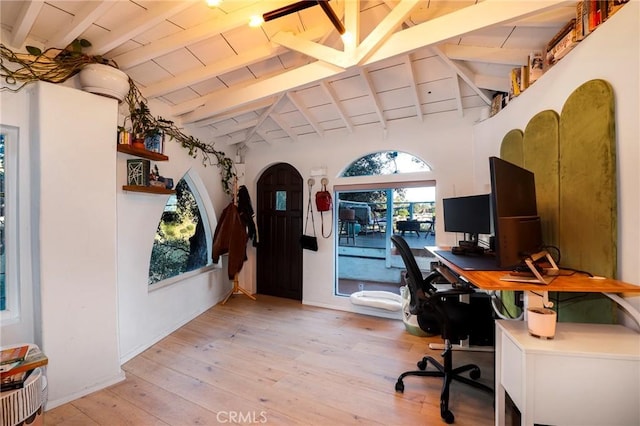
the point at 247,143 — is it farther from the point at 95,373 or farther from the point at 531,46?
the point at 531,46

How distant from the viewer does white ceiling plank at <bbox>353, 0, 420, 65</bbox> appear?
5.96 ft

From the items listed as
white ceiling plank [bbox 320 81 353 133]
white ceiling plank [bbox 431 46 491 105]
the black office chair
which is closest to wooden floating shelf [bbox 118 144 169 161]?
white ceiling plank [bbox 320 81 353 133]

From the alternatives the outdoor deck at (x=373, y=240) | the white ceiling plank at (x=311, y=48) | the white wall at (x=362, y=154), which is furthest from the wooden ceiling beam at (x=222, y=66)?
the outdoor deck at (x=373, y=240)

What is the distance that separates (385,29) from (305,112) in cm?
163

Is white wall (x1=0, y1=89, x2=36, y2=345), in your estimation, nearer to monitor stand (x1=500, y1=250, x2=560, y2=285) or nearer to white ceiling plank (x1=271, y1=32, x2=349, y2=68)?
white ceiling plank (x1=271, y1=32, x2=349, y2=68)

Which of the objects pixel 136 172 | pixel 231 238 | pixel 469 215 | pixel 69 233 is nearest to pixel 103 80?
pixel 136 172

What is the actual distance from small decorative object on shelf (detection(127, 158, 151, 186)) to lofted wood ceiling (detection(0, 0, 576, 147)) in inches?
29.3

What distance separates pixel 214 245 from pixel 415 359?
9.51ft

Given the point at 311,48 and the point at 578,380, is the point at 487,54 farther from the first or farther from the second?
the point at 578,380

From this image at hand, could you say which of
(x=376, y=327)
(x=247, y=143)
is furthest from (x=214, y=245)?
(x=376, y=327)

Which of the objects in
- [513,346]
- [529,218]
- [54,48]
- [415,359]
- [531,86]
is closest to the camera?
[513,346]

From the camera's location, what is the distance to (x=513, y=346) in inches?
52.5

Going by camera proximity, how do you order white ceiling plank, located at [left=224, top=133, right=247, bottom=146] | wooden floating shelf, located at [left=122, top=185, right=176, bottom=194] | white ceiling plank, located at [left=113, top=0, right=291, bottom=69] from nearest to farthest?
white ceiling plank, located at [left=113, top=0, right=291, bottom=69] → wooden floating shelf, located at [left=122, top=185, right=176, bottom=194] → white ceiling plank, located at [left=224, top=133, right=247, bottom=146]

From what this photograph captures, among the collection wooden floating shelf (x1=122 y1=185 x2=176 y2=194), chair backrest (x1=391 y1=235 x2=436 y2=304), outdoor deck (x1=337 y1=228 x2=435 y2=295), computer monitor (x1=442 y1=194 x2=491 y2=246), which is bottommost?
outdoor deck (x1=337 y1=228 x2=435 y2=295)
